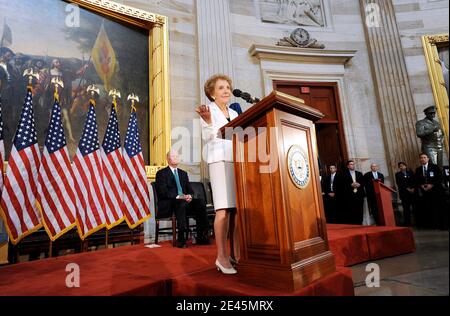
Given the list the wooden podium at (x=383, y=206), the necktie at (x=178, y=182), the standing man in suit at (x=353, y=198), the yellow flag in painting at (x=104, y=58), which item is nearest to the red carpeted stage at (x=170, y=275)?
the wooden podium at (x=383, y=206)

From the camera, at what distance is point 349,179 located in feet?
19.8

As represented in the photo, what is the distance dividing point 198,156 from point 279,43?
365 cm

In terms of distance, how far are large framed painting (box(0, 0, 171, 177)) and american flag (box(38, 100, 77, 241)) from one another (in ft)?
2.32

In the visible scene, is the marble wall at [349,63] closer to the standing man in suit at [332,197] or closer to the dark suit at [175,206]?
the standing man in suit at [332,197]

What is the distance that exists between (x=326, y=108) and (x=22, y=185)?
259 inches

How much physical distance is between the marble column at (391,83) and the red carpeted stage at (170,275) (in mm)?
4312

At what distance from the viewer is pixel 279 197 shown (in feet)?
5.13

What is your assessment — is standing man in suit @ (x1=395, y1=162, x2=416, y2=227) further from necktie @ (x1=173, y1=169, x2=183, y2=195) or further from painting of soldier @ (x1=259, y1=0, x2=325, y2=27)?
painting of soldier @ (x1=259, y1=0, x2=325, y2=27)

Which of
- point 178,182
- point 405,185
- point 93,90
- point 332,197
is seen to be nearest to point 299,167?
point 178,182

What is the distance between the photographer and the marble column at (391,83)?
22.3 ft

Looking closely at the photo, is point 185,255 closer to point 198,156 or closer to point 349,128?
point 198,156

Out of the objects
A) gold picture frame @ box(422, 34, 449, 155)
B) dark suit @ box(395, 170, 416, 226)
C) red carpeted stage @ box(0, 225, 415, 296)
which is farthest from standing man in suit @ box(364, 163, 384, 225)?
red carpeted stage @ box(0, 225, 415, 296)

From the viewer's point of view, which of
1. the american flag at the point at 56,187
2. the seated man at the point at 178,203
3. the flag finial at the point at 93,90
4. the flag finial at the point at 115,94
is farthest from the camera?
the flag finial at the point at 115,94

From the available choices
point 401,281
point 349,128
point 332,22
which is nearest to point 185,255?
point 401,281
